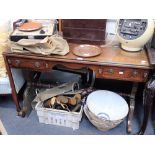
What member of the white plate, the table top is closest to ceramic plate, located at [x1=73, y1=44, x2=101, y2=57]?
the table top

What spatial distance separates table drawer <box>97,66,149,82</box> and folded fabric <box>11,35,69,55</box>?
337mm

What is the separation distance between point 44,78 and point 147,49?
1227 millimetres

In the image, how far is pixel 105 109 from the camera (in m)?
1.71

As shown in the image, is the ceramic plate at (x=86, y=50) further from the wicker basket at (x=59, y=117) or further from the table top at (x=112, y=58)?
the wicker basket at (x=59, y=117)

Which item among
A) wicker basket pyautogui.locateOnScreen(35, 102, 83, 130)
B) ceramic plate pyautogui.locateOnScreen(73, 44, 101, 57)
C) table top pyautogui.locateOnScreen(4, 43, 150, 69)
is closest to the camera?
table top pyautogui.locateOnScreen(4, 43, 150, 69)

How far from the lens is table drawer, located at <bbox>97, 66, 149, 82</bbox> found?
1467 mm

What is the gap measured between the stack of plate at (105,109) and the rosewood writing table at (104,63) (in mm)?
232

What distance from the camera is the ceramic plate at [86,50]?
157cm

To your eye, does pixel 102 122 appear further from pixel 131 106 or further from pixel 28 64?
pixel 28 64

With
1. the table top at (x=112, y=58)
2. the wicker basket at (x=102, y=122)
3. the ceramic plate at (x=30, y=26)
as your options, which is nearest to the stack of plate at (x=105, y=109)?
the wicker basket at (x=102, y=122)

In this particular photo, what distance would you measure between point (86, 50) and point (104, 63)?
0.23 m

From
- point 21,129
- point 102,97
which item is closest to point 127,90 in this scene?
point 102,97

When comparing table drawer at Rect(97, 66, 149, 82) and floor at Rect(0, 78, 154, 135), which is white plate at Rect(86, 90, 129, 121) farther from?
table drawer at Rect(97, 66, 149, 82)

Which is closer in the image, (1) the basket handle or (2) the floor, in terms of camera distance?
(1) the basket handle
